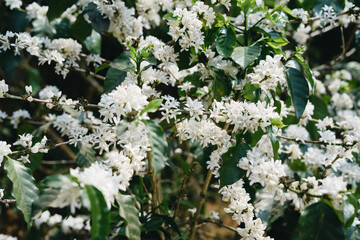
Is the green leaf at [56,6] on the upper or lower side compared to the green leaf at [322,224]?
upper

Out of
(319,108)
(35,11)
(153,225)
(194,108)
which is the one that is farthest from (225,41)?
(35,11)

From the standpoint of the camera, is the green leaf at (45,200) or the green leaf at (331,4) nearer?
the green leaf at (45,200)

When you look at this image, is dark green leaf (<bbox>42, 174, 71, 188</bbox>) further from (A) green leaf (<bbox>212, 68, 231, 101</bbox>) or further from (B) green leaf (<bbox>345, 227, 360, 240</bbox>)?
(B) green leaf (<bbox>345, 227, 360, 240</bbox>)

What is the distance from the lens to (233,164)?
0.90 m

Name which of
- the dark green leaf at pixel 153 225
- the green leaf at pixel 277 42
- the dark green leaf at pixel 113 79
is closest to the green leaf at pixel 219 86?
the green leaf at pixel 277 42

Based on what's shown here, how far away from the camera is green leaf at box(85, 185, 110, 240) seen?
61 centimetres

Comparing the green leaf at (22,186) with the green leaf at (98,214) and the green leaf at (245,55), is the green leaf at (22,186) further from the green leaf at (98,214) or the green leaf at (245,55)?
the green leaf at (245,55)

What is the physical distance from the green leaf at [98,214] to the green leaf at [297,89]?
65 cm

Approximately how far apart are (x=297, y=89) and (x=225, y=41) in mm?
274

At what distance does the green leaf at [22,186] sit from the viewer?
0.90m

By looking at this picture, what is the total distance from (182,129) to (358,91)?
6.12 feet

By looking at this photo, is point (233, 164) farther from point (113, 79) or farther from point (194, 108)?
point (113, 79)

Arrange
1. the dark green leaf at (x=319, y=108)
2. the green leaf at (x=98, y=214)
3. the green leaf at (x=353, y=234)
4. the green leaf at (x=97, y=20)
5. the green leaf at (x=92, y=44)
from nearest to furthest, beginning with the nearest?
the green leaf at (x=98, y=214)
the green leaf at (x=353, y=234)
the green leaf at (x=97, y=20)
the green leaf at (x=92, y=44)
the dark green leaf at (x=319, y=108)

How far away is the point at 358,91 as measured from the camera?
2.35 meters
